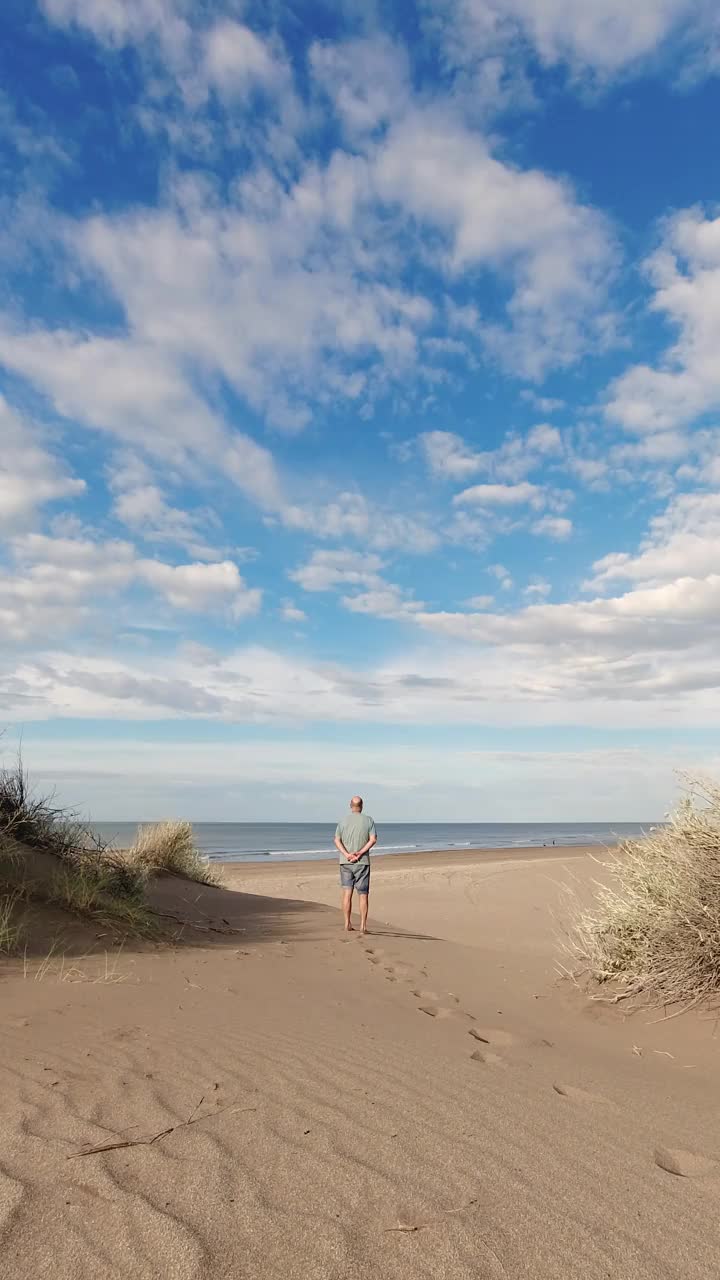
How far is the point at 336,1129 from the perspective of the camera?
3221 mm

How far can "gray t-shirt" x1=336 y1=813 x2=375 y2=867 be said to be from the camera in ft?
35.8

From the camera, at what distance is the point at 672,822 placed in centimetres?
693

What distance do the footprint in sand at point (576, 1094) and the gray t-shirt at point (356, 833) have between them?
6.59 m

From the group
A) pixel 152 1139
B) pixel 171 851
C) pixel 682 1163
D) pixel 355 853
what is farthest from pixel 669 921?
pixel 171 851

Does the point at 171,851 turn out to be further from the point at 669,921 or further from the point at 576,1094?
the point at 576,1094

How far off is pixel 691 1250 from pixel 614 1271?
0.36 metres

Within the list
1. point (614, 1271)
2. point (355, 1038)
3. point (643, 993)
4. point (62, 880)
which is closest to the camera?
point (614, 1271)

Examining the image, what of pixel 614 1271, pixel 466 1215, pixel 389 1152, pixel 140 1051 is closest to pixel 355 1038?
pixel 140 1051

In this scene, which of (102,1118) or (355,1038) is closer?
(102,1118)

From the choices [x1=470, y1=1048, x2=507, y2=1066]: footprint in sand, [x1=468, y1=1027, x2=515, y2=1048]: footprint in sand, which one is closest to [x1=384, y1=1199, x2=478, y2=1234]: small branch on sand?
[x1=470, y1=1048, x2=507, y2=1066]: footprint in sand

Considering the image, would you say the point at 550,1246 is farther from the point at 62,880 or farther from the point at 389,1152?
the point at 62,880

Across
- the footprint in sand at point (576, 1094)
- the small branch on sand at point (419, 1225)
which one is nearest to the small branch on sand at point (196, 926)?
the footprint in sand at point (576, 1094)

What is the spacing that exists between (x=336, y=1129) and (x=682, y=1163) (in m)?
1.57

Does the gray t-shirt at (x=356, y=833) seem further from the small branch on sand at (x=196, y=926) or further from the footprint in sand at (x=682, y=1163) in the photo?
the footprint in sand at (x=682, y=1163)
